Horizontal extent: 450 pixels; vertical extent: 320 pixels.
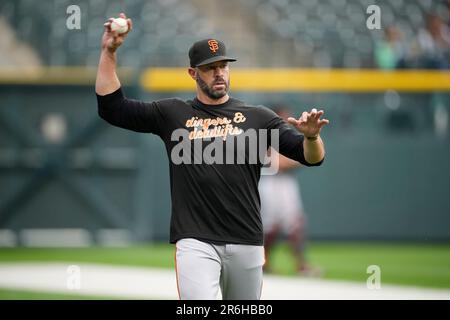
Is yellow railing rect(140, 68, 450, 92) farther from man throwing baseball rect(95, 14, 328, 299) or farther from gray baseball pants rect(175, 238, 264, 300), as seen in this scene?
gray baseball pants rect(175, 238, 264, 300)

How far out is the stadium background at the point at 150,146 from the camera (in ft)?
52.6

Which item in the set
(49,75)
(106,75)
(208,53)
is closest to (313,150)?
(208,53)

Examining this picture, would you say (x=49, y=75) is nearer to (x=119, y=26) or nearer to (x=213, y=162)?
(x=119, y=26)

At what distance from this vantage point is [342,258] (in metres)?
14.3

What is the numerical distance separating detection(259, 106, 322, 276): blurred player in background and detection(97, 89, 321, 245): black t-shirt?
6155 millimetres

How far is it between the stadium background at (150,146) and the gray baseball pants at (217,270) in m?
9.92

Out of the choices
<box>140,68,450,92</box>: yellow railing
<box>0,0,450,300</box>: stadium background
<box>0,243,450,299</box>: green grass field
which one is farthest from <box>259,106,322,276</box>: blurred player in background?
<box>140,68,450,92</box>: yellow railing

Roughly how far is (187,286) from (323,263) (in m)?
8.08

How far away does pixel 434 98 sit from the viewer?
16.0m

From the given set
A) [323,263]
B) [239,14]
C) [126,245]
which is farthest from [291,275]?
[239,14]

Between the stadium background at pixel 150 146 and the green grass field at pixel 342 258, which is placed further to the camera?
the stadium background at pixel 150 146

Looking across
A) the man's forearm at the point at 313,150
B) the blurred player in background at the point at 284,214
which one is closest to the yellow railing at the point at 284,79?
the blurred player in background at the point at 284,214

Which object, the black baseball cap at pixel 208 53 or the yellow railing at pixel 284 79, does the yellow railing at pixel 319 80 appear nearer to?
the yellow railing at pixel 284 79
